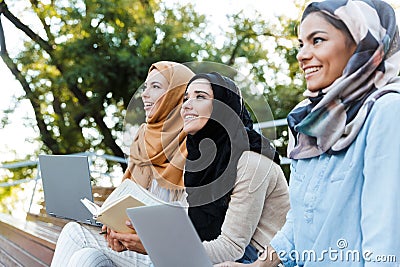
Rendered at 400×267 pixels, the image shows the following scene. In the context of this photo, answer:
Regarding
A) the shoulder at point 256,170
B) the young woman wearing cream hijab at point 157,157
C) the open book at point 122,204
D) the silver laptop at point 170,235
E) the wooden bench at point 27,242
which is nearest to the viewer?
the silver laptop at point 170,235

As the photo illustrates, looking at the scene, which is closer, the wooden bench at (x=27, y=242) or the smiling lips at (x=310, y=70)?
the smiling lips at (x=310, y=70)

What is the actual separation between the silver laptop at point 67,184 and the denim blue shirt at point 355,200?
1108mm

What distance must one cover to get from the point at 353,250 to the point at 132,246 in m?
0.74

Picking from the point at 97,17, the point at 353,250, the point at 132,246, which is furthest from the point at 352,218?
the point at 97,17

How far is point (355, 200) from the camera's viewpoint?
1142 mm

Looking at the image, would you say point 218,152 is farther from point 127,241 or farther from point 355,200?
point 355,200

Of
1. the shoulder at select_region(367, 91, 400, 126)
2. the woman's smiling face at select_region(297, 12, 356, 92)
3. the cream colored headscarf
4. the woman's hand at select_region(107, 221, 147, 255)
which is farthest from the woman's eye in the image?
the cream colored headscarf

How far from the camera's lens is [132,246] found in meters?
1.75

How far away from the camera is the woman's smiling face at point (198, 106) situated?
1.80 metres

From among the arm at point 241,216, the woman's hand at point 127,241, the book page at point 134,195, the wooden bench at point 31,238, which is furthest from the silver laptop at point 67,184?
the arm at point 241,216

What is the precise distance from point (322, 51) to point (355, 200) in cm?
27

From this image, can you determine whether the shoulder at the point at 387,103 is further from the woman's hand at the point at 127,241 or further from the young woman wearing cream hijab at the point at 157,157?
the young woman wearing cream hijab at the point at 157,157

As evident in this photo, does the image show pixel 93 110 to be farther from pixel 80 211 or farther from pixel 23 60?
pixel 80 211

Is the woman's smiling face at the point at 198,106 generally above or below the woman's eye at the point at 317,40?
below
